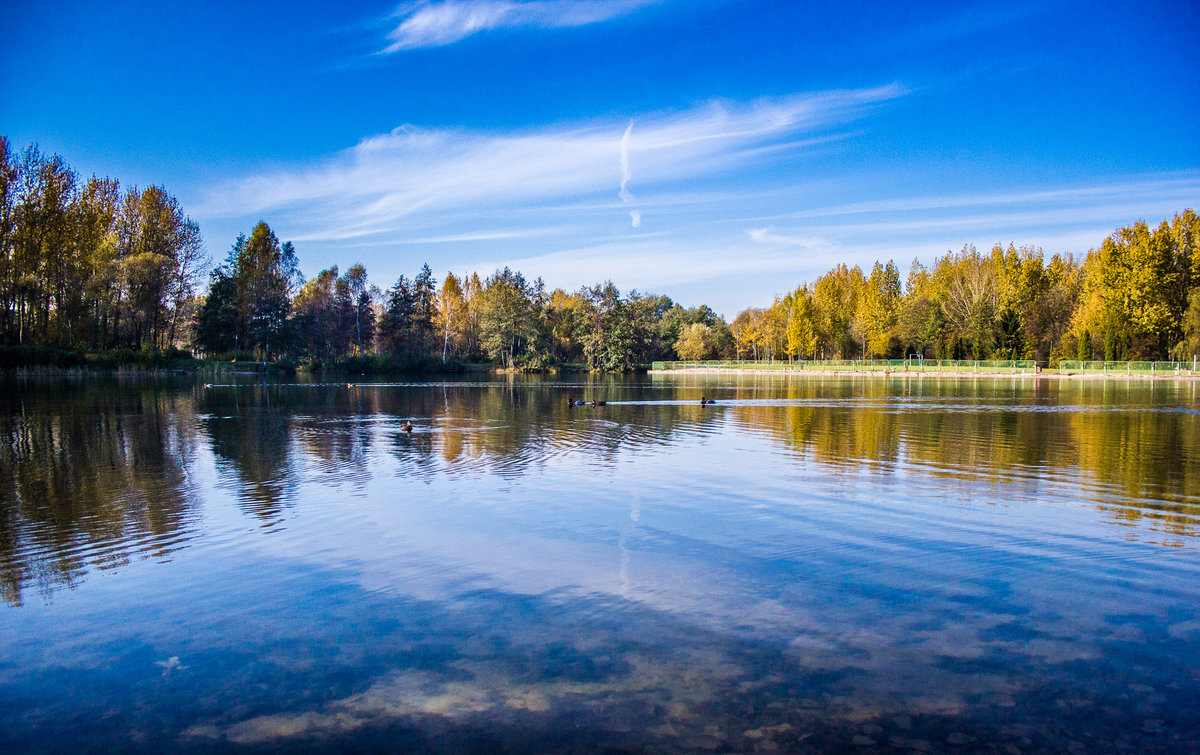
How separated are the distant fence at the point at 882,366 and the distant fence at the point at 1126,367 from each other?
11.1ft

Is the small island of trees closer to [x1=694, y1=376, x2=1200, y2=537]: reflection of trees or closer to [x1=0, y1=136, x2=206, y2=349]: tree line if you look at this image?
[x1=0, y1=136, x2=206, y2=349]: tree line

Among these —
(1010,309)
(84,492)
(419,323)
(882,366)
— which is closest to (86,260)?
(419,323)

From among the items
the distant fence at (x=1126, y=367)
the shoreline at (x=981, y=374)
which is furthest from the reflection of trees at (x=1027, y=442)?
the distant fence at (x=1126, y=367)

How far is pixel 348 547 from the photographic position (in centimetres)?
898

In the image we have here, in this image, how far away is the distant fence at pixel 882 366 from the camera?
80.8m

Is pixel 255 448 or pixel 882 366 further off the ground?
pixel 882 366

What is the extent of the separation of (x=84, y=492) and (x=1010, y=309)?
321 ft

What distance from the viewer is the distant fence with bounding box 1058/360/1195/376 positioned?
64.6 meters

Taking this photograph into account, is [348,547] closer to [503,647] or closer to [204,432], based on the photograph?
[503,647]

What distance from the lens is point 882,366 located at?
92.0m

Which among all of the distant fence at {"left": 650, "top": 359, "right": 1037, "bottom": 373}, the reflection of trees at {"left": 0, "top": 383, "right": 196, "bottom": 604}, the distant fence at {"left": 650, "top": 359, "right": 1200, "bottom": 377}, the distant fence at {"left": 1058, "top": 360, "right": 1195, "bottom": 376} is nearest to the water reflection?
the reflection of trees at {"left": 0, "top": 383, "right": 196, "bottom": 604}

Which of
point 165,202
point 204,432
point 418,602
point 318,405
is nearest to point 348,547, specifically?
point 418,602

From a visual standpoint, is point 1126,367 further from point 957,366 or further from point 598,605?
point 598,605

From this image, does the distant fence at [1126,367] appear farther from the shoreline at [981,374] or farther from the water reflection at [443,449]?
the water reflection at [443,449]
